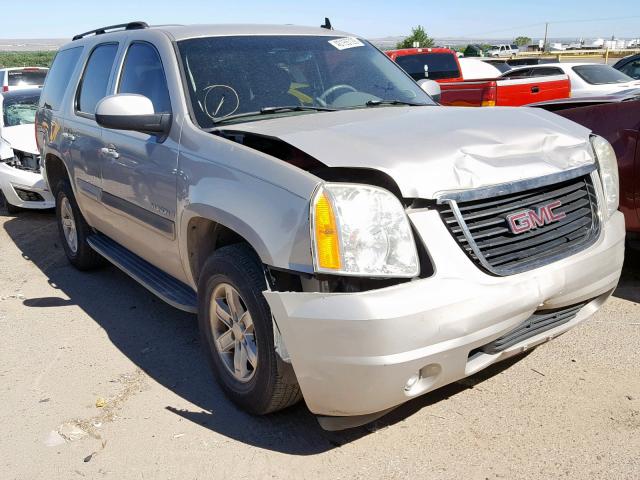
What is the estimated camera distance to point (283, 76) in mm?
3971

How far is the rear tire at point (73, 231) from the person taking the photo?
5.59m

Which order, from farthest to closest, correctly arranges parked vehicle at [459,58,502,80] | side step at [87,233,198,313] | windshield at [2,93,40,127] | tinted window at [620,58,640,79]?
parked vehicle at [459,58,502,80] < tinted window at [620,58,640,79] < windshield at [2,93,40,127] < side step at [87,233,198,313]

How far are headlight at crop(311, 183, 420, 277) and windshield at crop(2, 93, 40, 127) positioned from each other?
7.74 meters

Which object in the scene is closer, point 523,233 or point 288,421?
point 523,233

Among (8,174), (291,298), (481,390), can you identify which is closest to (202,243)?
(291,298)

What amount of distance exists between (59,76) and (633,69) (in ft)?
50.2

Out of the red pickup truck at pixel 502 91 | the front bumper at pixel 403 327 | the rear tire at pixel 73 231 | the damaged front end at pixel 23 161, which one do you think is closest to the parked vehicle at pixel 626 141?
the front bumper at pixel 403 327

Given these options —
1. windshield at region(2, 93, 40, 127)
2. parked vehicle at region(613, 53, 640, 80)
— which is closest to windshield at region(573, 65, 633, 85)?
parked vehicle at region(613, 53, 640, 80)

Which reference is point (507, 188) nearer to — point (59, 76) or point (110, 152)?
point (110, 152)

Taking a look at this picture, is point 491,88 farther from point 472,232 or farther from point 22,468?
point 22,468

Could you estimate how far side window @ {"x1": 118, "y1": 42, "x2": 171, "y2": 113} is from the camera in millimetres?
3863

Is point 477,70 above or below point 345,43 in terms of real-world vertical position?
below

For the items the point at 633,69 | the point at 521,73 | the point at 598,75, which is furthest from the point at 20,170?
the point at 633,69

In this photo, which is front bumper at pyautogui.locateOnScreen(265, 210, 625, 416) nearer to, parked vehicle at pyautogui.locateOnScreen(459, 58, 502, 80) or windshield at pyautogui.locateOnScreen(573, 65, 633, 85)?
windshield at pyautogui.locateOnScreen(573, 65, 633, 85)
